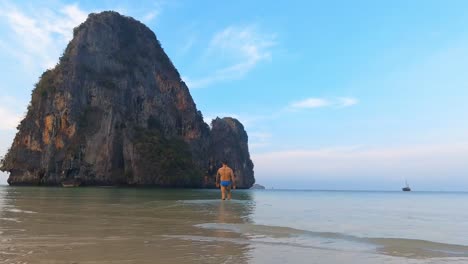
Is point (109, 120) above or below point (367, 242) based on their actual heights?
above

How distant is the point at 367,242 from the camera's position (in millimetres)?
6574

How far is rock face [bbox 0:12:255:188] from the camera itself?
83.4 metres

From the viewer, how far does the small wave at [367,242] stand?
5676 mm

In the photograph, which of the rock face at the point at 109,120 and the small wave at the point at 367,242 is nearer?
the small wave at the point at 367,242

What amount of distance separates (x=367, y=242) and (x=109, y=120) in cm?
8620

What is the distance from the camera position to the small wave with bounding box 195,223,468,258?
18.6 ft

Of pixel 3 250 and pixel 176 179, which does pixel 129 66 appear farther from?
pixel 3 250

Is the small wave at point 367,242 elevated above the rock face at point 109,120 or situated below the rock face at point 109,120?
below

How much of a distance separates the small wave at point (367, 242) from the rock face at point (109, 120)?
77.7 meters

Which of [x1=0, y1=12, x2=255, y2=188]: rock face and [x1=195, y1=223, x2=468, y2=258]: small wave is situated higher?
[x1=0, y1=12, x2=255, y2=188]: rock face

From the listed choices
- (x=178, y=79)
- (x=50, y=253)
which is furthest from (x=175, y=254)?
(x=178, y=79)

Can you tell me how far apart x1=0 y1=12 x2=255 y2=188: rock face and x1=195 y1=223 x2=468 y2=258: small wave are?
3059 inches

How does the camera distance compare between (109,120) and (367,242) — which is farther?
(109,120)

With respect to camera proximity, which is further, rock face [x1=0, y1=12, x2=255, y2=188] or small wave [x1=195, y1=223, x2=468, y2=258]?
rock face [x1=0, y1=12, x2=255, y2=188]
